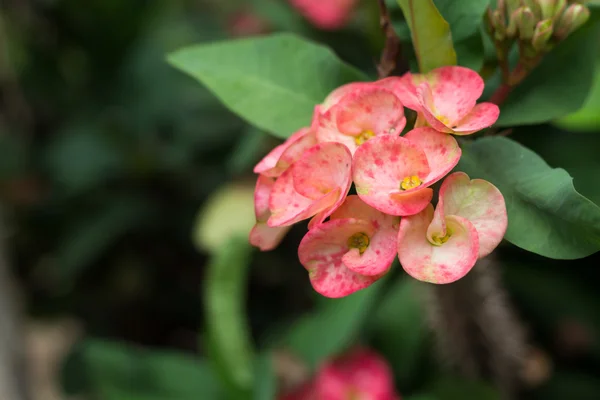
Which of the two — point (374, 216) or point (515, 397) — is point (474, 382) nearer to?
point (515, 397)

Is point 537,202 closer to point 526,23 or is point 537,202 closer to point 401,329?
point 526,23

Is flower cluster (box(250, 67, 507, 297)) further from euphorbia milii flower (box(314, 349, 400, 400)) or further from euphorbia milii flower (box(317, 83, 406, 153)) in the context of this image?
euphorbia milii flower (box(314, 349, 400, 400))

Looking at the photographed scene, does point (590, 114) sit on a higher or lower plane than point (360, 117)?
lower

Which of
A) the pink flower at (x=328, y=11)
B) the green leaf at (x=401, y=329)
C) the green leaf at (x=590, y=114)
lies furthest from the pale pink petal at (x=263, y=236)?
the pink flower at (x=328, y=11)

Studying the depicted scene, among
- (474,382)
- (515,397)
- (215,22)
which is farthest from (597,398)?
(215,22)

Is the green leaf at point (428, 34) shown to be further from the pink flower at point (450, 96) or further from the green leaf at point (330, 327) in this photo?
the green leaf at point (330, 327)

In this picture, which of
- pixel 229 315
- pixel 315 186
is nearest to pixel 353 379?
pixel 229 315
